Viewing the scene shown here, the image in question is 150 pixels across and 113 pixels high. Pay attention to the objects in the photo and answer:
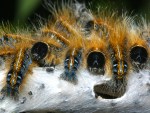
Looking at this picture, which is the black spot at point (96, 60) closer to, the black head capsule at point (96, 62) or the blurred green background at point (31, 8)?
the black head capsule at point (96, 62)

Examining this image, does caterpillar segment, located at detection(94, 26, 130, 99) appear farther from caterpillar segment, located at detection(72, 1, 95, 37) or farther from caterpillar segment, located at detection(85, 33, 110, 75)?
caterpillar segment, located at detection(72, 1, 95, 37)

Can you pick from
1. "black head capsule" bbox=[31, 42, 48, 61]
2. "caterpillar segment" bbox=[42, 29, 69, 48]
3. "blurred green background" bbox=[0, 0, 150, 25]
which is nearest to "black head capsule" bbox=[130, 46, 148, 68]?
"caterpillar segment" bbox=[42, 29, 69, 48]

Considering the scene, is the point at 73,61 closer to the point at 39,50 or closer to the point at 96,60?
the point at 96,60

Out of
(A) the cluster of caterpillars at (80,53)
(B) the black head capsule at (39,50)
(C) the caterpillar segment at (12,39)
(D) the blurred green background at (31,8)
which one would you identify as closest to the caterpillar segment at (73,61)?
(A) the cluster of caterpillars at (80,53)

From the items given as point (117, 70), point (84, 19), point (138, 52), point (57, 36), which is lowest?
point (117, 70)

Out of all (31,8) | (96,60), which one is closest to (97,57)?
(96,60)

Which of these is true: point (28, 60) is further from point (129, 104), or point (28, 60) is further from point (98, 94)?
point (129, 104)
